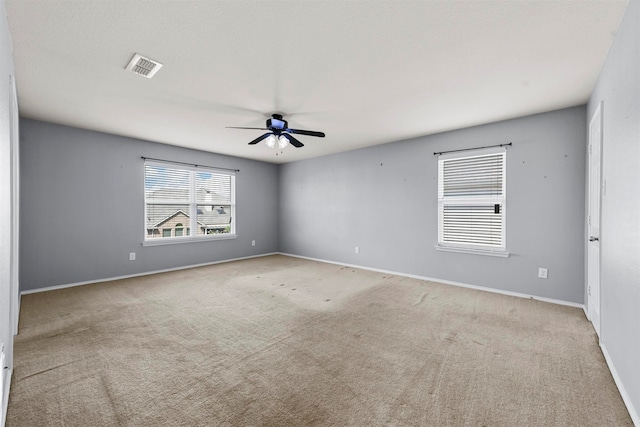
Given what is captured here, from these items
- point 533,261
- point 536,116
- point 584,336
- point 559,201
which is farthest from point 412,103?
point 584,336

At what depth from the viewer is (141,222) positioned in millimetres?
4992

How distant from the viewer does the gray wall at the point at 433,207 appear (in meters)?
3.47

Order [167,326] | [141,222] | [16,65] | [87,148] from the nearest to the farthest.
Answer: [16,65], [167,326], [87,148], [141,222]

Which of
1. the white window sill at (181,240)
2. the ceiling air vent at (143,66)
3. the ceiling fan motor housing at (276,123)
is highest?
→ the ceiling air vent at (143,66)

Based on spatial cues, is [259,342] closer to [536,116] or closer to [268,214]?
[536,116]

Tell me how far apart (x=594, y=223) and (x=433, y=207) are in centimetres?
203

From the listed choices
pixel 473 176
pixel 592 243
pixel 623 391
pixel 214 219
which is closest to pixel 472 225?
pixel 473 176

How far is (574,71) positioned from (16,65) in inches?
198

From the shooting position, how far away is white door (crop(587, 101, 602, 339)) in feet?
8.66

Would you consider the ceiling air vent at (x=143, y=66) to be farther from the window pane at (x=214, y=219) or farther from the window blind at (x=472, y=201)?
the window blind at (x=472, y=201)

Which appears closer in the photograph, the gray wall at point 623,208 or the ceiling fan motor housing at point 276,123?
the gray wall at point 623,208

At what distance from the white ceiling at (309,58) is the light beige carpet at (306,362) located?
8.11 ft

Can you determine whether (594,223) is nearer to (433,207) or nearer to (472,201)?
(472,201)

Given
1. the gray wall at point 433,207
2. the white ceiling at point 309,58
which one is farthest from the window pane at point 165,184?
the gray wall at point 433,207
